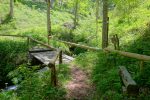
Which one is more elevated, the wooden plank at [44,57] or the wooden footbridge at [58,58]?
the wooden footbridge at [58,58]

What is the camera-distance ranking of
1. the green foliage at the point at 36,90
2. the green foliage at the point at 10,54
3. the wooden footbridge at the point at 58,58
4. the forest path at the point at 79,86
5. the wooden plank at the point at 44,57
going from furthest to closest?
1. the green foliage at the point at 10,54
2. the wooden plank at the point at 44,57
3. the forest path at the point at 79,86
4. the green foliage at the point at 36,90
5. the wooden footbridge at the point at 58,58

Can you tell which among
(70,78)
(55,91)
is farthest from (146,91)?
(70,78)

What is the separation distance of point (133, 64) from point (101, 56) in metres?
2.49

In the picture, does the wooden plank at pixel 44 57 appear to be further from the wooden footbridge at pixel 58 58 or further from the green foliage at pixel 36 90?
the green foliage at pixel 36 90

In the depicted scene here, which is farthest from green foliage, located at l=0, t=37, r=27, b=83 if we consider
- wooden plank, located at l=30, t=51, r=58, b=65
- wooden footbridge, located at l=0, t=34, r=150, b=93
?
wooden plank, located at l=30, t=51, r=58, b=65

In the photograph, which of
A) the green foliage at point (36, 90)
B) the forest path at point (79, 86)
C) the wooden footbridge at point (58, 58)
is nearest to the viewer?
the wooden footbridge at point (58, 58)

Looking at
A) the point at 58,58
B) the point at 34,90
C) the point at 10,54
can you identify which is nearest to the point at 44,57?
the point at 58,58

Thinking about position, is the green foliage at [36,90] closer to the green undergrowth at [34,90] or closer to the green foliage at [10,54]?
the green undergrowth at [34,90]

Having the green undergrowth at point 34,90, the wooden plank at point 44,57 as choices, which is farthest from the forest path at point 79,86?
the wooden plank at point 44,57

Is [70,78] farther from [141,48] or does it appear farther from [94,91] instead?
[141,48]

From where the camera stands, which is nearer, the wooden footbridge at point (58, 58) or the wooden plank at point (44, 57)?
the wooden footbridge at point (58, 58)

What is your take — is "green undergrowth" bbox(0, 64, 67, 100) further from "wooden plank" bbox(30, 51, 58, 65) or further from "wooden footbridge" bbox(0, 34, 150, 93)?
"wooden plank" bbox(30, 51, 58, 65)

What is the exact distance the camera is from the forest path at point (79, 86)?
815 centimetres

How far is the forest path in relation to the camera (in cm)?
815
